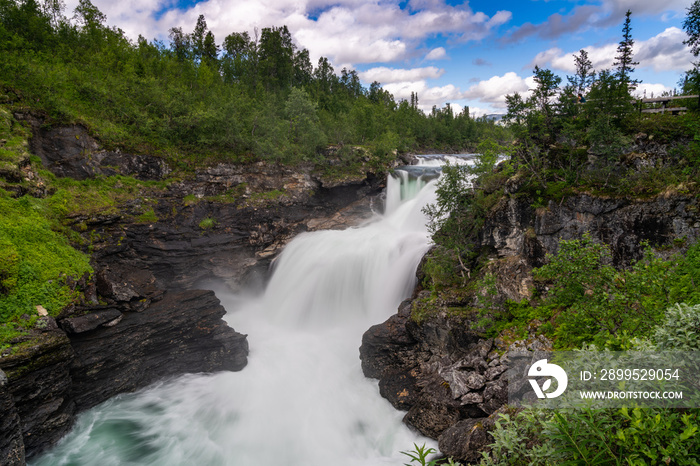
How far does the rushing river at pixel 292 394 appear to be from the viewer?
453 inches

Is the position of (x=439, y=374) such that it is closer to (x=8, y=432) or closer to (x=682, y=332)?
(x=682, y=332)

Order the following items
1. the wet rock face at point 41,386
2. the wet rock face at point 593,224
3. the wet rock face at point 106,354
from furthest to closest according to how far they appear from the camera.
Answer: the wet rock face at point 106,354, the wet rock face at point 41,386, the wet rock face at point 593,224

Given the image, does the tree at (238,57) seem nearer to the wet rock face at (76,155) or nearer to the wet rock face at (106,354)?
the wet rock face at (76,155)

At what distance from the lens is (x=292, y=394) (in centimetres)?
1452

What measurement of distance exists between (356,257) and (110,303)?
13569 millimetres

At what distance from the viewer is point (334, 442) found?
39.3 feet

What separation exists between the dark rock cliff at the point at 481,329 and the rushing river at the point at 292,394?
4.44ft

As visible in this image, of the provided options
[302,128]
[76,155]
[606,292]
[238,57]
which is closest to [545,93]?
[606,292]

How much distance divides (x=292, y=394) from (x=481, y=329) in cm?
882

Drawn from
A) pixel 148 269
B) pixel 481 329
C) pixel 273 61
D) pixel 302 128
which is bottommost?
pixel 481 329

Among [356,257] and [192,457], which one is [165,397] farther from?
[356,257]

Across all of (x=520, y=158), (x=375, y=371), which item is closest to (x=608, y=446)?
(x=375, y=371)

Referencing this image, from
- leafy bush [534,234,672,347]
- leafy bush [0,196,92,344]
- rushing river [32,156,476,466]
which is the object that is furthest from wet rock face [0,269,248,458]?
leafy bush [534,234,672,347]

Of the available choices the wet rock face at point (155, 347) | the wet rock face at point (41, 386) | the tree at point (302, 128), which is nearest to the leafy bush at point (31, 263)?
the wet rock face at point (41, 386)
